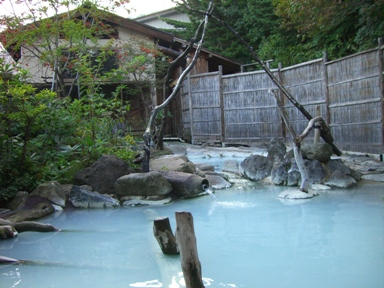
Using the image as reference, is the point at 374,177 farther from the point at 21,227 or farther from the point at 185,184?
the point at 21,227

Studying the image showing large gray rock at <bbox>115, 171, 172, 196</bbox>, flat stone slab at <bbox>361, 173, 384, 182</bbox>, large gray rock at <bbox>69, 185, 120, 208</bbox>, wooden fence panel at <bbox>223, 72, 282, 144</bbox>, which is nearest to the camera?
large gray rock at <bbox>69, 185, 120, 208</bbox>

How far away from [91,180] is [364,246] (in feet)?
12.7

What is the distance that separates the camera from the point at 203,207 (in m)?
5.50

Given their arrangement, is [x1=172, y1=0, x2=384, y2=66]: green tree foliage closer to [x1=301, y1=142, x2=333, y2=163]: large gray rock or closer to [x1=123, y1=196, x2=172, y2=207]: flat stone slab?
[x1=301, y1=142, x2=333, y2=163]: large gray rock

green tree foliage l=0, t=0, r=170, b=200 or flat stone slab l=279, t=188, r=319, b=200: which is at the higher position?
green tree foliage l=0, t=0, r=170, b=200

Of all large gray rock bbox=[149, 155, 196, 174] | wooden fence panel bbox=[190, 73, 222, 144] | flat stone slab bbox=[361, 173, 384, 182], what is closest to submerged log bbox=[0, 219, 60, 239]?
large gray rock bbox=[149, 155, 196, 174]

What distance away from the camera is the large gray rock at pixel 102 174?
19.7 feet

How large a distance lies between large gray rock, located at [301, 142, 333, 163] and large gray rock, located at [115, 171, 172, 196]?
2.50 meters

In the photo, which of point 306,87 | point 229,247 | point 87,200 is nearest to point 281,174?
point 87,200

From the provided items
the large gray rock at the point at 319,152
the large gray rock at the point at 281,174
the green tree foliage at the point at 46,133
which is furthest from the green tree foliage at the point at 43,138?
the large gray rock at the point at 319,152

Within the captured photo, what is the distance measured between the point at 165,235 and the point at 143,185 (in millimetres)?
2601

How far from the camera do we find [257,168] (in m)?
7.43

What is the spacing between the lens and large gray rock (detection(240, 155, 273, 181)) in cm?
739

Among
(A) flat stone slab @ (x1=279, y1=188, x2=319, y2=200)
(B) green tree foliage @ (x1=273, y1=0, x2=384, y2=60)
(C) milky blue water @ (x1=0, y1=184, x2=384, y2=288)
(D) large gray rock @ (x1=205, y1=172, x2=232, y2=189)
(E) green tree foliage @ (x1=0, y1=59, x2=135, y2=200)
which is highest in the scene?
(B) green tree foliage @ (x1=273, y1=0, x2=384, y2=60)
